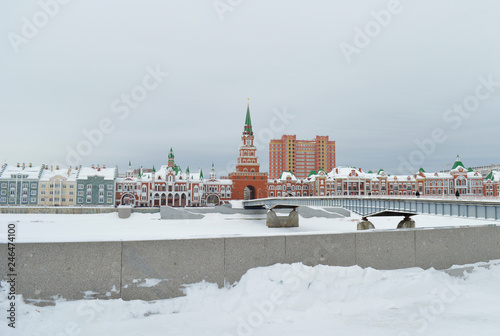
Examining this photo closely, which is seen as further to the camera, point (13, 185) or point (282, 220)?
point (13, 185)

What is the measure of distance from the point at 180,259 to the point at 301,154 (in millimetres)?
182535

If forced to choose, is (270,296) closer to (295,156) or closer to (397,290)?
(397,290)

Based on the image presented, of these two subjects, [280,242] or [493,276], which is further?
[493,276]

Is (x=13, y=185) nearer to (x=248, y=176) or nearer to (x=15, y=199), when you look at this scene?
(x=15, y=199)

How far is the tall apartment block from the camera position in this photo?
185250mm

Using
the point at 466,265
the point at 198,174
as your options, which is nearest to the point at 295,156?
the point at 198,174

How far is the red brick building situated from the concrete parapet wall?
90875 millimetres

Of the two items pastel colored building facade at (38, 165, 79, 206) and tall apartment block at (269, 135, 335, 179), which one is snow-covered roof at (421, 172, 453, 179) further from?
pastel colored building facade at (38, 165, 79, 206)

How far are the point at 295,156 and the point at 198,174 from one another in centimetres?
8617

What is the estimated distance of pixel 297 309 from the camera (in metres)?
6.11

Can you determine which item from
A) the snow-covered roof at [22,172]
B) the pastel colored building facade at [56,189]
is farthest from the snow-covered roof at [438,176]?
the snow-covered roof at [22,172]

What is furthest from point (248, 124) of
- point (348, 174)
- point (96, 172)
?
point (96, 172)

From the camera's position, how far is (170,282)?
6652 millimetres

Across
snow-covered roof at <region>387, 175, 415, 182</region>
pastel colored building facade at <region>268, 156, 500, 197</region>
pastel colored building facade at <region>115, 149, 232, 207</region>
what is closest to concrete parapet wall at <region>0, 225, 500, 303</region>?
pastel colored building facade at <region>268, 156, 500, 197</region>
